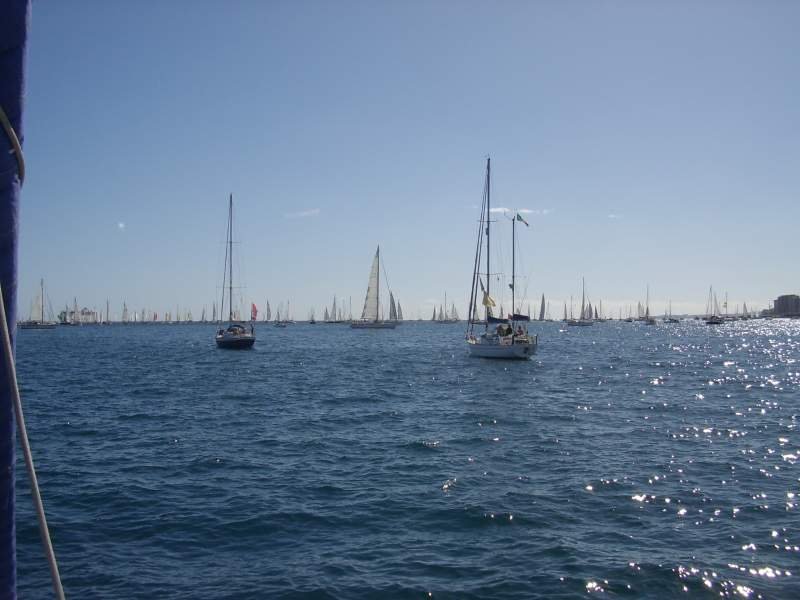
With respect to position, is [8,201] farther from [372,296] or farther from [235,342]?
[372,296]

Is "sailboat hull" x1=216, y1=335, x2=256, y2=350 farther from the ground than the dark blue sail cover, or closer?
closer

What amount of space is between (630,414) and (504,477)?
12944 mm

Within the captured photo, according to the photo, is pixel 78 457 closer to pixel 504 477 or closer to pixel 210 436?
pixel 210 436

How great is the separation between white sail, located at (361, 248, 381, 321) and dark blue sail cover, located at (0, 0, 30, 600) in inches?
5573

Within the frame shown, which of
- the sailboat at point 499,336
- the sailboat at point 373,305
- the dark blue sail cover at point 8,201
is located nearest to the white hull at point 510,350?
the sailboat at point 499,336

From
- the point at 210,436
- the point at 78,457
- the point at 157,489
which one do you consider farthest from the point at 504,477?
the point at 78,457

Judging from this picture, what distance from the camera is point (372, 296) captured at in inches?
5955

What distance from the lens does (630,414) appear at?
27250 millimetres

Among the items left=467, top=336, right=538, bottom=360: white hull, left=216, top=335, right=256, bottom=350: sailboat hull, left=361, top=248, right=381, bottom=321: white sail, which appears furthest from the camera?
left=361, top=248, right=381, bottom=321: white sail

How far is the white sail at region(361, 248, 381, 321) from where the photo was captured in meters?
146

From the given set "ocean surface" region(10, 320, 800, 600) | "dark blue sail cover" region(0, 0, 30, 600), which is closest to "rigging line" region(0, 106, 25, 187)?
"dark blue sail cover" region(0, 0, 30, 600)

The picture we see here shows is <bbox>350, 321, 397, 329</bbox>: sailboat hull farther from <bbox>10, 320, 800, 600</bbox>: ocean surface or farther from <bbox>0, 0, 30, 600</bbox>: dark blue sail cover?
<bbox>0, 0, 30, 600</bbox>: dark blue sail cover

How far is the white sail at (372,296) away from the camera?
146 metres

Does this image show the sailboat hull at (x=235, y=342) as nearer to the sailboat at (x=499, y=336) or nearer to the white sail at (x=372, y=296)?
the sailboat at (x=499, y=336)
